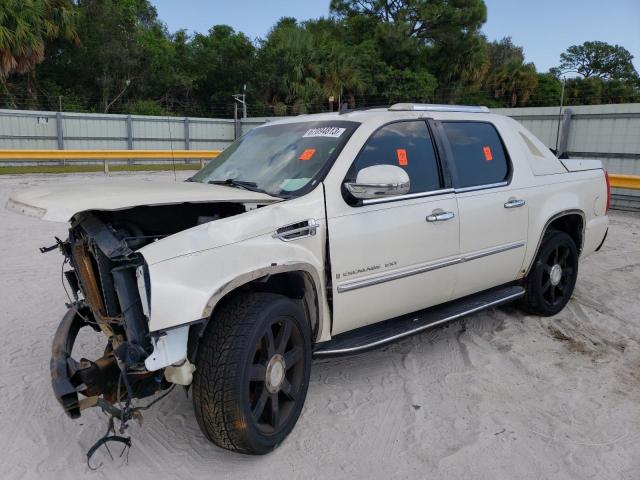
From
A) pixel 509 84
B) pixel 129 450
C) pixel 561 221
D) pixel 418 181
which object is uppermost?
pixel 509 84

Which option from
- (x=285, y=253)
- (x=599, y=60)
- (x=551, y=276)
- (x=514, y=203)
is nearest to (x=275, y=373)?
(x=285, y=253)

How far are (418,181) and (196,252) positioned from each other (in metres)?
1.81

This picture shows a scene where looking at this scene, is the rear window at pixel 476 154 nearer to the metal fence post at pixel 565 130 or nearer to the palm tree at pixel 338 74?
the metal fence post at pixel 565 130

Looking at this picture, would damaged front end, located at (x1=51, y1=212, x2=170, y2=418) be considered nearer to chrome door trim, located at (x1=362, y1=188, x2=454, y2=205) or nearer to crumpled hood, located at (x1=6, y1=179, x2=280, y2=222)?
crumpled hood, located at (x1=6, y1=179, x2=280, y2=222)

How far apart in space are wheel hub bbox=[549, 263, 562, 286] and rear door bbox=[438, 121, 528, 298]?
1.95 ft

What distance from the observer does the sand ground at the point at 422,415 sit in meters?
2.86

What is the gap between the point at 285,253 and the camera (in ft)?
9.66

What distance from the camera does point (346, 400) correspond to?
139 inches

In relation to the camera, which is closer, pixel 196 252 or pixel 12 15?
pixel 196 252

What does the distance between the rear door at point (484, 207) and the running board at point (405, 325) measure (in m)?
0.09

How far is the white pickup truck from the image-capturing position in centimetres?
258

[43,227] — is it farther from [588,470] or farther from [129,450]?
[588,470]

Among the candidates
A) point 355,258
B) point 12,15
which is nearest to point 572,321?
point 355,258

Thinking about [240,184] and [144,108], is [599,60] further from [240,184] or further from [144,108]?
[240,184]
